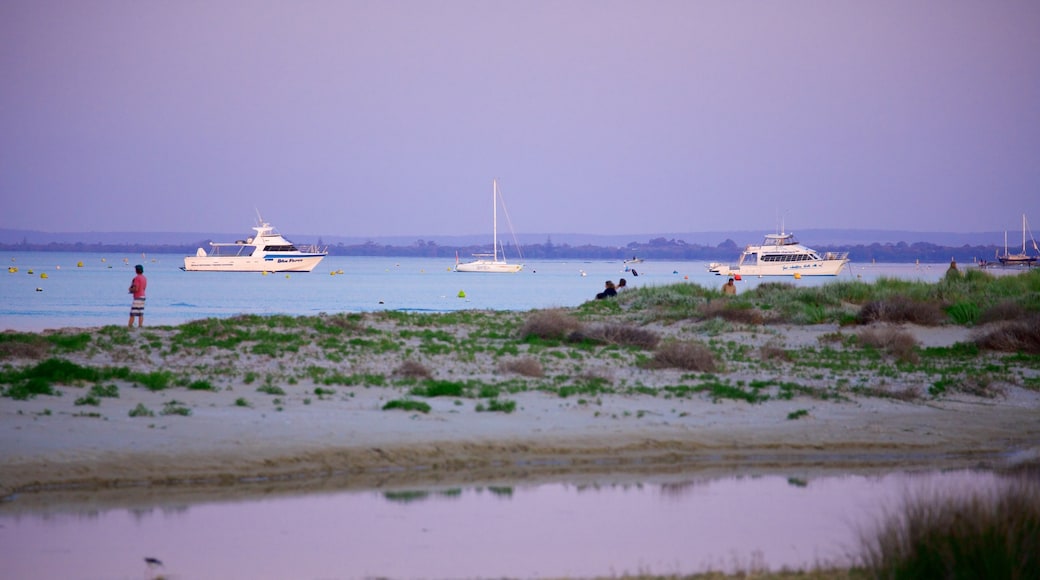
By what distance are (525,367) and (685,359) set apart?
3221 mm

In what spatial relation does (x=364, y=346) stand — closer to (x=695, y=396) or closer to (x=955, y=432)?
(x=695, y=396)

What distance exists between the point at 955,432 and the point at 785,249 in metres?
97.6

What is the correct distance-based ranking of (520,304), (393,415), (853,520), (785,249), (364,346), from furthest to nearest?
(785,249), (520,304), (364,346), (393,415), (853,520)

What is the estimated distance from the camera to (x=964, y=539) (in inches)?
270

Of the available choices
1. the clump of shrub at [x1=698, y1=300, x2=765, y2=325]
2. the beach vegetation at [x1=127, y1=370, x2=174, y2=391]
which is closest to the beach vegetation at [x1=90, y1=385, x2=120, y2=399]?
the beach vegetation at [x1=127, y1=370, x2=174, y2=391]

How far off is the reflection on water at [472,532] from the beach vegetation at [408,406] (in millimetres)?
2905

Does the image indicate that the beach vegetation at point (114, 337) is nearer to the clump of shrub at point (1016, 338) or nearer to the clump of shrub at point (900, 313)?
the clump of shrub at point (1016, 338)

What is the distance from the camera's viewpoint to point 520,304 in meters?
64.0

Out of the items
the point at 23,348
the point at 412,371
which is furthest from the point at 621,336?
the point at 23,348

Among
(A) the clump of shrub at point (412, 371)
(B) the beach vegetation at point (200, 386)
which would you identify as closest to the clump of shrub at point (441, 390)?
(A) the clump of shrub at point (412, 371)

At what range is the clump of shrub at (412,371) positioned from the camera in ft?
61.7

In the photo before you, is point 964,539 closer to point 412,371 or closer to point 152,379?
point 412,371

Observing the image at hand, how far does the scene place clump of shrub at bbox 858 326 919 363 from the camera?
73.2 feet

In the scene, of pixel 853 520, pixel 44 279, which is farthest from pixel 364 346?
pixel 44 279
